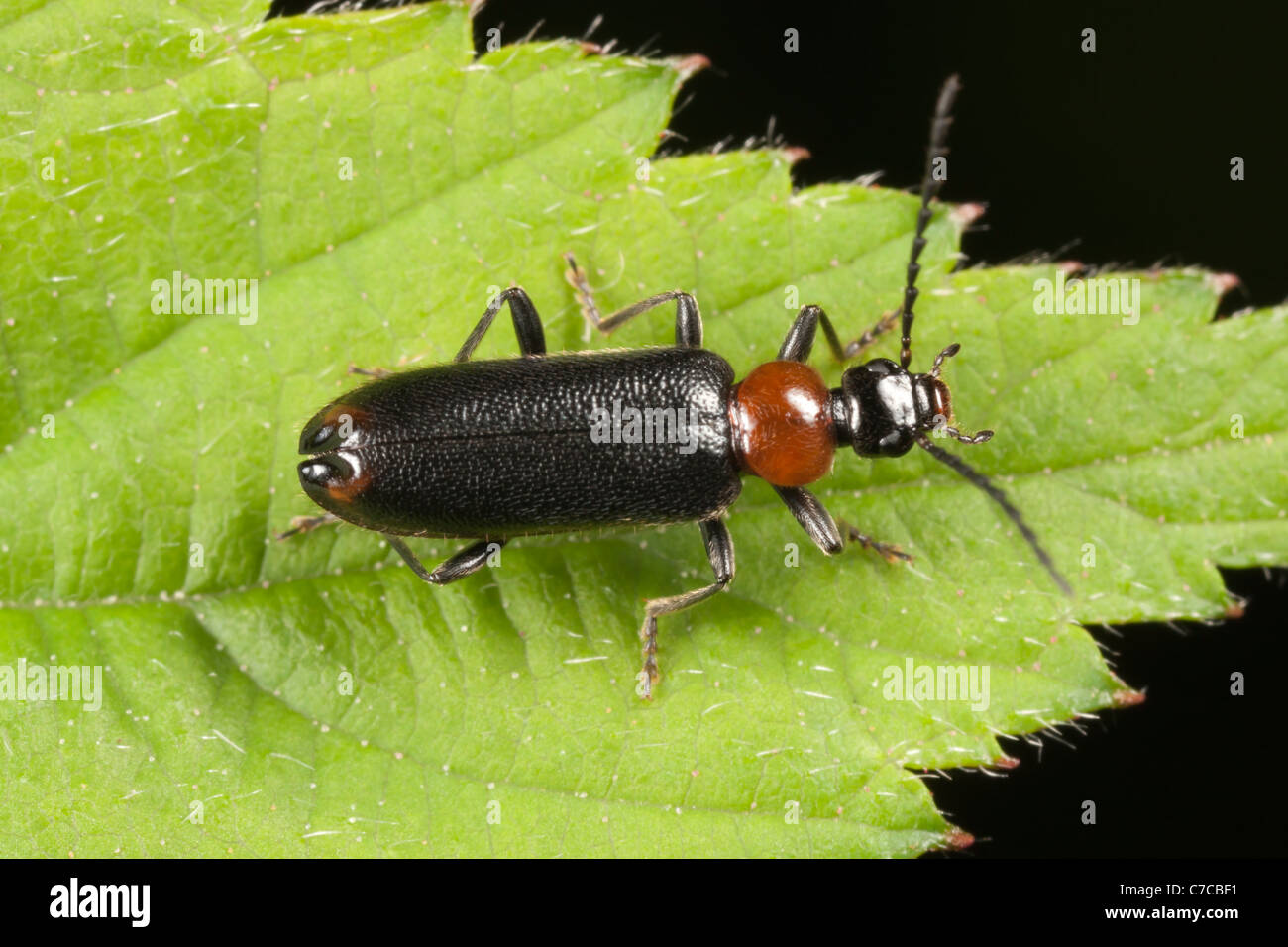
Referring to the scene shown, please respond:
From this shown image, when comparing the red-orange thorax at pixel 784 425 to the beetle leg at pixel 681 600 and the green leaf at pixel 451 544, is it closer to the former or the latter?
the green leaf at pixel 451 544

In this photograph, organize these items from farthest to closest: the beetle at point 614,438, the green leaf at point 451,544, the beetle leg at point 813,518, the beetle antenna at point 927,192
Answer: the beetle leg at point 813,518
the beetle at point 614,438
the green leaf at point 451,544
the beetle antenna at point 927,192

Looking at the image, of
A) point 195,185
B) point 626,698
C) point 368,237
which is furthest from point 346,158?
point 626,698

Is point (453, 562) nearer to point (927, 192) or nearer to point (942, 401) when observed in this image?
point (942, 401)

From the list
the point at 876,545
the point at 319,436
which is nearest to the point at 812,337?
the point at 876,545

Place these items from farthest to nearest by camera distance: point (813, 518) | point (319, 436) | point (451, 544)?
point (451, 544) → point (813, 518) → point (319, 436)

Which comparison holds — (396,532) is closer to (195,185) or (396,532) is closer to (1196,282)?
(195,185)

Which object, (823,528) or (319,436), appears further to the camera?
(823,528)

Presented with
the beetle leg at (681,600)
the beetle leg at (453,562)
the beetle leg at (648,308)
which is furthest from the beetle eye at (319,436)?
the beetle leg at (681,600)

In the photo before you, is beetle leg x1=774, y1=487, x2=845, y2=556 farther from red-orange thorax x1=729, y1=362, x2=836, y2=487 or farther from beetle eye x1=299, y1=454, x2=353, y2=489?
beetle eye x1=299, y1=454, x2=353, y2=489
